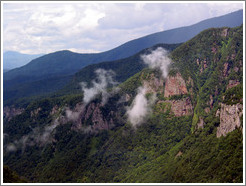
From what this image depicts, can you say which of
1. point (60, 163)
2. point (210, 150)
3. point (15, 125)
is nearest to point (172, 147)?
point (210, 150)

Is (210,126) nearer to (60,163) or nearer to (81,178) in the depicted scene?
(81,178)

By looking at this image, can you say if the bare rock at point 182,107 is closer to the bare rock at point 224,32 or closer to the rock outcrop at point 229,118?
the rock outcrop at point 229,118

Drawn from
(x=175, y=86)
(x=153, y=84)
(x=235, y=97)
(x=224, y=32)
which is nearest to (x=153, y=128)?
(x=175, y=86)

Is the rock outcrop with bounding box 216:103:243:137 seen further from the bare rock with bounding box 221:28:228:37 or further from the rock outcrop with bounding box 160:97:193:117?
the bare rock with bounding box 221:28:228:37

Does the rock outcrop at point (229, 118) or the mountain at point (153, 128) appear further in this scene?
the mountain at point (153, 128)

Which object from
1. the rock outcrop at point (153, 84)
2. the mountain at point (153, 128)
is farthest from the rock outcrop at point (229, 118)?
the rock outcrop at point (153, 84)

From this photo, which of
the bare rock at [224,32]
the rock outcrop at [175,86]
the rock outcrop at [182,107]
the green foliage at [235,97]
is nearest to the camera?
the green foliage at [235,97]

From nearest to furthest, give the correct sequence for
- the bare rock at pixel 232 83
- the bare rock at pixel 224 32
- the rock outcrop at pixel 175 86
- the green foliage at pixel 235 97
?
the green foliage at pixel 235 97
the bare rock at pixel 232 83
the rock outcrop at pixel 175 86
the bare rock at pixel 224 32
